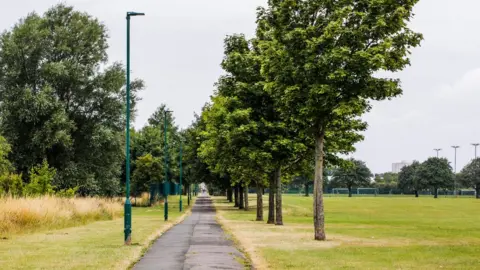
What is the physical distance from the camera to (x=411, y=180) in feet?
547

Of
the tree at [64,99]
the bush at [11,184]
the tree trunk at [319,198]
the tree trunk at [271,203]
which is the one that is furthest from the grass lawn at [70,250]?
the tree at [64,99]

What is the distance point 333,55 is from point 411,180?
15052cm

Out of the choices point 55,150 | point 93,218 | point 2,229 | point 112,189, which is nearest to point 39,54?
point 55,150

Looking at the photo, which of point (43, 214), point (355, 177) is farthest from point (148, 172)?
point (355, 177)

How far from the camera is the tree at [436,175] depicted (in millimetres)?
159375

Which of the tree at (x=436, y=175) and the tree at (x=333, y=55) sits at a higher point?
the tree at (x=333, y=55)

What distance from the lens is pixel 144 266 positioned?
15.9 metres

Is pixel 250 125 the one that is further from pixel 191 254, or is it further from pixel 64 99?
pixel 64 99

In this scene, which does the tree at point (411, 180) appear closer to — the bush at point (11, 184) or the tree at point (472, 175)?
the tree at point (472, 175)

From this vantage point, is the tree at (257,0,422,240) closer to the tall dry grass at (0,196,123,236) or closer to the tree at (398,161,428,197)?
the tall dry grass at (0,196,123,236)

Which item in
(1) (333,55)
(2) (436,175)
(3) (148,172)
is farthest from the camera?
(2) (436,175)

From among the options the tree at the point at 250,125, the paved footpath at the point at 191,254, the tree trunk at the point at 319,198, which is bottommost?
the paved footpath at the point at 191,254

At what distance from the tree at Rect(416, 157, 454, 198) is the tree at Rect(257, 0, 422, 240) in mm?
140970

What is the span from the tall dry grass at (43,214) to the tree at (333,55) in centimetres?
1293
